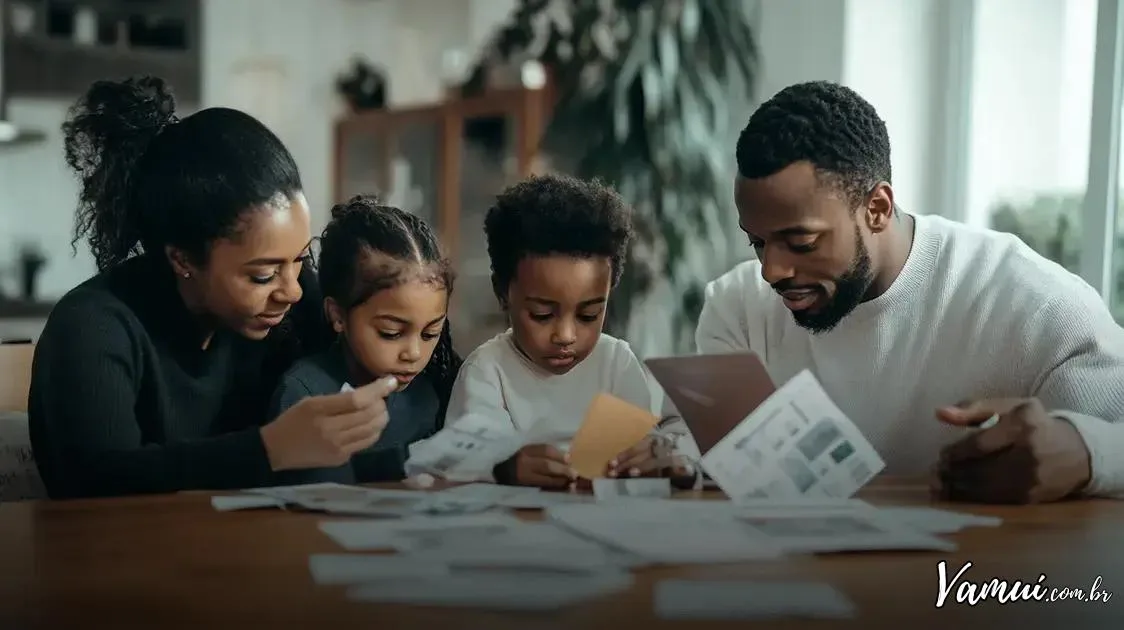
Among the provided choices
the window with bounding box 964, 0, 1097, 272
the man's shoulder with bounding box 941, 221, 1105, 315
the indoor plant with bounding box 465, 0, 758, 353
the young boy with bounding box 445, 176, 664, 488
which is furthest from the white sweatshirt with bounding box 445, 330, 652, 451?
the window with bounding box 964, 0, 1097, 272

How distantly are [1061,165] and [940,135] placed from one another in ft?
0.82

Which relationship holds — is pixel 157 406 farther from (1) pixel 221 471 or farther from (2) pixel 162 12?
(2) pixel 162 12

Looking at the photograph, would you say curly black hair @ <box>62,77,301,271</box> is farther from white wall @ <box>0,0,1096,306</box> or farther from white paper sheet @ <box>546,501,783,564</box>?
white paper sheet @ <box>546,501,783,564</box>

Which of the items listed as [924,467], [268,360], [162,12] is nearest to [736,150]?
[924,467]

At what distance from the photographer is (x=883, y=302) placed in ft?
4.23

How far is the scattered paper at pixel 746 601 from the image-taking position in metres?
0.77

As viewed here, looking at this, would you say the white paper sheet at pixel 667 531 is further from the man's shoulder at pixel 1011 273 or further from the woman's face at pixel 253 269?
the man's shoulder at pixel 1011 273

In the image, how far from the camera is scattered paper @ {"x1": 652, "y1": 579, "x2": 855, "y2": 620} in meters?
0.77

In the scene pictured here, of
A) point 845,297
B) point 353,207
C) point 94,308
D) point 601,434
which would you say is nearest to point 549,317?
point 601,434

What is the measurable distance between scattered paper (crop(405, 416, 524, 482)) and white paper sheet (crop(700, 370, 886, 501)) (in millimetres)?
216

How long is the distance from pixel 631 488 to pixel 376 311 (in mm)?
317

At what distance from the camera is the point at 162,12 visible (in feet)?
4.10

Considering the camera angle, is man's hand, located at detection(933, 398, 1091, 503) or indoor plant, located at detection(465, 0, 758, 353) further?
indoor plant, located at detection(465, 0, 758, 353)

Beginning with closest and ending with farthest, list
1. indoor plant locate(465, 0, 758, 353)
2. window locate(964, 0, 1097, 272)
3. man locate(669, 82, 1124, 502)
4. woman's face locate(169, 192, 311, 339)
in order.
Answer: woman's face locate(169, 192, 311, 339), man locate(669, 82, 1124, 502), indoor plant locate(465, 0, 758, 353), window locate(964, 0, 1097, 272)
